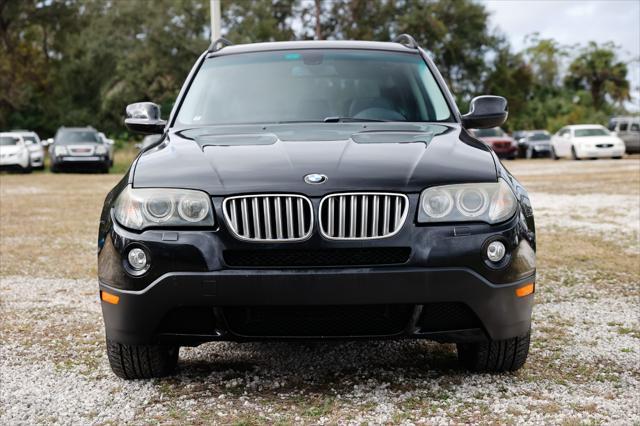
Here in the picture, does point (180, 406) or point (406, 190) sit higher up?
point (406, 190)

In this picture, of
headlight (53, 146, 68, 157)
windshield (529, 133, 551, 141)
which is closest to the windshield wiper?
headlight (53, 146, 68, 157)

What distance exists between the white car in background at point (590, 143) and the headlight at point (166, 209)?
1220 inches

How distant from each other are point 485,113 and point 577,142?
1173 inches

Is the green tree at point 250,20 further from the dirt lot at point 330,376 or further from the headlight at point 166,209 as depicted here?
the headlight at point 166,209

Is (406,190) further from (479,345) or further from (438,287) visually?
(479,345)

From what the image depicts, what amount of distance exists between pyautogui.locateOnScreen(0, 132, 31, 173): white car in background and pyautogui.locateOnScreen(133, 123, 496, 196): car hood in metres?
25.2

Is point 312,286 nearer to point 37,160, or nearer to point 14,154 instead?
point 14,154

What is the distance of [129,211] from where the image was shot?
324cm

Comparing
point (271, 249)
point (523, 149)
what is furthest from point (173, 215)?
point (523, 149)

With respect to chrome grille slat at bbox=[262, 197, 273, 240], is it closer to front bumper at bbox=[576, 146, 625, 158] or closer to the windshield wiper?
the windshield wiper

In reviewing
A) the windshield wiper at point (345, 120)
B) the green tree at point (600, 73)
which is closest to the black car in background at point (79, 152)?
the windshield wiper at point (345, 120)

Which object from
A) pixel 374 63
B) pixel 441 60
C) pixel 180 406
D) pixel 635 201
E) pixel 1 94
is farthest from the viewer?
pixel 441 60

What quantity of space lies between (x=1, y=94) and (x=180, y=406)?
→ 47.3 meters

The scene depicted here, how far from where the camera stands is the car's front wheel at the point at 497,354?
11.7ft
